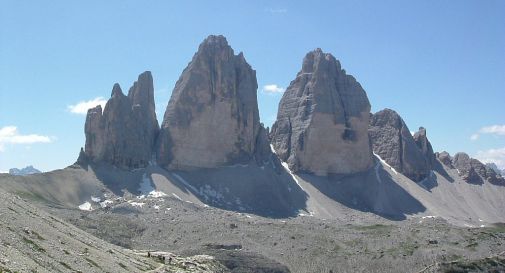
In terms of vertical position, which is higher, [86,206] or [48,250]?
[86,206]

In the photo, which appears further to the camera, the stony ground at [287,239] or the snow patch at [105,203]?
the snow patch at [105,203]

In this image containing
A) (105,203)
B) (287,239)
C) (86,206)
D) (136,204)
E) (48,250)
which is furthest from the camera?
(105,203)

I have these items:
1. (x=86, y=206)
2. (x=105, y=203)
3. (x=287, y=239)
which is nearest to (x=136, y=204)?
(x=105, y=203)

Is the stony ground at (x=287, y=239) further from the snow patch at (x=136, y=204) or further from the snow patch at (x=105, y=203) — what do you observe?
the snow patch at (x=105, y=203)

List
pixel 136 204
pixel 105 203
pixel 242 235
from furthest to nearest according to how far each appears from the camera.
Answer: pixel 105 203
pixel 136 204
pixel 242 235

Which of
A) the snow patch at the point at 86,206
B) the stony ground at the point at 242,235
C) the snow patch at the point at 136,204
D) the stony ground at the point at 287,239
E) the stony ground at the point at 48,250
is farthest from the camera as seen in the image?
the snow patch at the point at 136,204

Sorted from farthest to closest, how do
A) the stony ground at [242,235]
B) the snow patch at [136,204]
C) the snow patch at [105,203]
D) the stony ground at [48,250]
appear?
1. the snow patch at [136,204]
2. the snow patch at [105,203]
3. the stony ground at [242,235]
4. the stony ground at [48,250]

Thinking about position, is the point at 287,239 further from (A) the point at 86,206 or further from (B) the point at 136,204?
(A) the point at 86,206

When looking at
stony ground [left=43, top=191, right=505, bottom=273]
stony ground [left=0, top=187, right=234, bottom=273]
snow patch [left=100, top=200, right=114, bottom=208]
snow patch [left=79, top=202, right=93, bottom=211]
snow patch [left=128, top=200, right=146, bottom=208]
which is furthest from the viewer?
snow patch [left=128, top=200, right=146, bottom=208]

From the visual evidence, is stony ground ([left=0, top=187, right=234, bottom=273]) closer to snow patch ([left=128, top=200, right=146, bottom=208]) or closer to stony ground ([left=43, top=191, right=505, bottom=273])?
stony ground ([left=43, top=191, right=505, bottom=273])

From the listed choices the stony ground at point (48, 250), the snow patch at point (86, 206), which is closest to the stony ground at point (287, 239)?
the snow patch at point (86, 206)

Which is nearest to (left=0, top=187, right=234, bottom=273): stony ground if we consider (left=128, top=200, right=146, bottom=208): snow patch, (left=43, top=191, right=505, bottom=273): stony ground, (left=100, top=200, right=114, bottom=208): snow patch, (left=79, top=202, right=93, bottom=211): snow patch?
(left=43, top=191, right=505, bottom=273): stony ground

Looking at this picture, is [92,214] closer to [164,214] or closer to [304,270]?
[164,214]

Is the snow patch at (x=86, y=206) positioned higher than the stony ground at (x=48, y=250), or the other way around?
the snow patch at (x=86, y=206)
